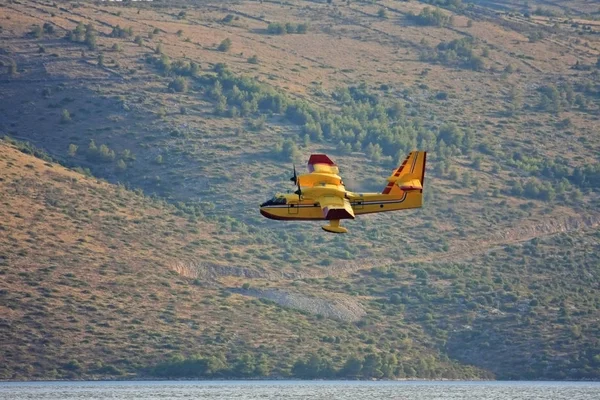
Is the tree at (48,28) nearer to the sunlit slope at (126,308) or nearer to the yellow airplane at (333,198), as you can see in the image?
the sunlit slope at (126,308)

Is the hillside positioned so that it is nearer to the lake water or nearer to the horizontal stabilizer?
the lake water

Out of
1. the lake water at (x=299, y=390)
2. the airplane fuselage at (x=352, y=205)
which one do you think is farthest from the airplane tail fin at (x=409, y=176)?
the lake water at (x=299, y=390)

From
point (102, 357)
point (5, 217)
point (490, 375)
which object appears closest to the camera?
point (102, 357)

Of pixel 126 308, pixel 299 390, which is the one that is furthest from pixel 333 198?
pixel 126 308

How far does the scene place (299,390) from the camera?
114125 millimetres

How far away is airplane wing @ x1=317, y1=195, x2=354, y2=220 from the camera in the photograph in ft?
228

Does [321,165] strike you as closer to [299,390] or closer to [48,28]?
[299,390]

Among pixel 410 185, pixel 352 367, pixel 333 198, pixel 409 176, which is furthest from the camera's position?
pixel 352 367

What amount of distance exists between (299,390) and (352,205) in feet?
133

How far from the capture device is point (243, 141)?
7185 inches

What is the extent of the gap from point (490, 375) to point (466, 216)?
38921 mm

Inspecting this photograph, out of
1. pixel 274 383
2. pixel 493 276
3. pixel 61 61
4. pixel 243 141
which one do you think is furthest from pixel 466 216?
pixel 61 61

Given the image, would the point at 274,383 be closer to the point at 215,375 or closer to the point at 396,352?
the point at 215,375

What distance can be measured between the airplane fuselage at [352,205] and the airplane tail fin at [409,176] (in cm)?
44
